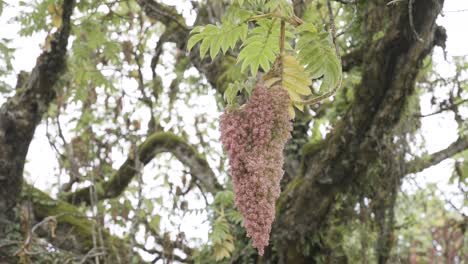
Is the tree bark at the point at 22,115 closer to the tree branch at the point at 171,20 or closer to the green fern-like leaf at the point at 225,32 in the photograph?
the tree branch at the point at 171,20

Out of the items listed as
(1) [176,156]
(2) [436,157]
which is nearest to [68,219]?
(1) [176,156]

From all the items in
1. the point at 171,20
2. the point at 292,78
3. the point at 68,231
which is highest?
the point at 171,20

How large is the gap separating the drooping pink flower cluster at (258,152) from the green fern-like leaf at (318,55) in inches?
7.6

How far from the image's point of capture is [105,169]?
7.55 m

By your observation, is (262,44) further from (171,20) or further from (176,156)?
(171,20)

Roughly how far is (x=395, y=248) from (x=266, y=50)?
3.71m

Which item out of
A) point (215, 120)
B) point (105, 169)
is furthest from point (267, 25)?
point (215, 120)

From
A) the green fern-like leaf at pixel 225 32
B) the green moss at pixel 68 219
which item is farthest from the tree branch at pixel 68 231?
the green fern-like leaf at pixel 225 32

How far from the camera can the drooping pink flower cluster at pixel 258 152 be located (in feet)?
6.15

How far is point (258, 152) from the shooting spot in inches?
75.3

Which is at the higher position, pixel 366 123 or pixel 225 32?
pixel 366 123

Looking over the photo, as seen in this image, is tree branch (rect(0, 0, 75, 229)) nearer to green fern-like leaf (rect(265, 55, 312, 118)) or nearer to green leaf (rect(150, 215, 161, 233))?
green leaf (rect(150, 215, 161, 233))

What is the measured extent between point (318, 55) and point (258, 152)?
457mm

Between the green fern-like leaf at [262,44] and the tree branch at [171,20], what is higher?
the tree branch at [171,20]
